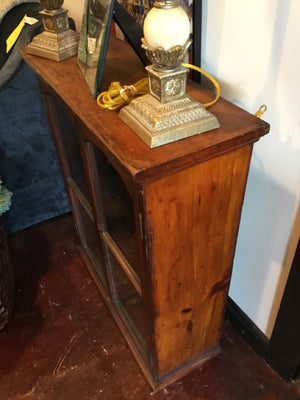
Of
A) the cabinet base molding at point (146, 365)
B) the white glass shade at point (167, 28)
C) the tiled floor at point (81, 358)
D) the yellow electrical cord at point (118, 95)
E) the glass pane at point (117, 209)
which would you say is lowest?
the tiled floor at point (81, 358)

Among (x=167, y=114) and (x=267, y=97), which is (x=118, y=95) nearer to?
(x=167, y=114)

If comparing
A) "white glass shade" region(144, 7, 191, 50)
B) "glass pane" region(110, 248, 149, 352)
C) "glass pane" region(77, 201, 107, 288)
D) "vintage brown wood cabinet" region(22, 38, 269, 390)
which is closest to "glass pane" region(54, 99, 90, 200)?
"vintage brown wood cabinet" region(22, 38, 269, 390)

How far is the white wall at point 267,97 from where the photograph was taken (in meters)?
0.75

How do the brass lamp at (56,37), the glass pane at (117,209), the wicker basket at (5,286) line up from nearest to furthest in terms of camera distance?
1. the glass pane at (117,209)
2. the brass lamp at (56,37)
3. the wicker basket at (5,286)

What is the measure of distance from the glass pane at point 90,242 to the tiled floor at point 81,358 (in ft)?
0.35

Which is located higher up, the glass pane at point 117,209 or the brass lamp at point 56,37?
the brass lamp at point 56,37

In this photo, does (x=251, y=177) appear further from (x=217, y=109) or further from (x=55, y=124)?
(x=55, y=124)

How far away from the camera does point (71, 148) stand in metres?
1.20

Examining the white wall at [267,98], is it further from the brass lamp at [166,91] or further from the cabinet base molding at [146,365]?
the cabinet base molding at [146,365]

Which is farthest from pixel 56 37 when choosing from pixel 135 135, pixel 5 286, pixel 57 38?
pixel 5 286

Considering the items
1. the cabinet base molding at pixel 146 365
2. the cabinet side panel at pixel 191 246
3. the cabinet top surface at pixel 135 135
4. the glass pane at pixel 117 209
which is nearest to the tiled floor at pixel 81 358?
the cabinet base molding at pixel 146 365

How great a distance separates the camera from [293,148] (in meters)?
0.82

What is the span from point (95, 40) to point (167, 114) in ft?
1.02

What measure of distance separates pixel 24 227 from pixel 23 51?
916 mm
